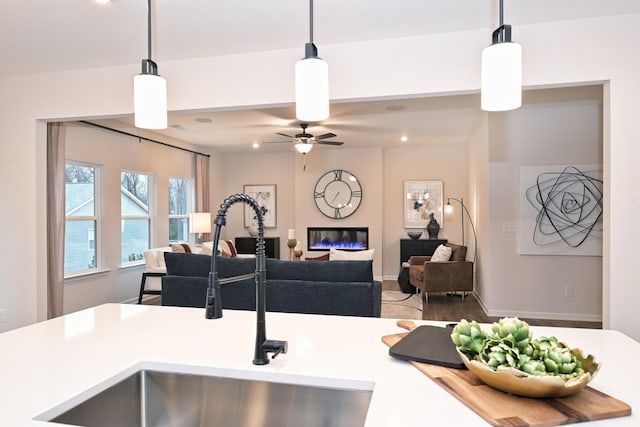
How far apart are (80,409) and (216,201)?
7646mm

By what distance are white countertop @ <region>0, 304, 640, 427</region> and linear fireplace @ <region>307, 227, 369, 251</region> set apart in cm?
621

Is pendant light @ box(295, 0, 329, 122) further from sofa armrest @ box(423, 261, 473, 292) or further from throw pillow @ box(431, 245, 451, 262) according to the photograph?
throw pillow @ box(431, 245, 451, 262)

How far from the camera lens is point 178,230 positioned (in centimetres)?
724

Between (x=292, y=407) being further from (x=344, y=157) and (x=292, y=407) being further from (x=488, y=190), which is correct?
(x=344, y=157)

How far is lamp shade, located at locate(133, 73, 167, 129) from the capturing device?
1.34 meters

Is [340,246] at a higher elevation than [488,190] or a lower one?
lower

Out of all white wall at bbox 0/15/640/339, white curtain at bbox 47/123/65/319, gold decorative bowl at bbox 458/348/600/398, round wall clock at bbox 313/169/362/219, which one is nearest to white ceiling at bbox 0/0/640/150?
white wall at bbox 0/15/640/339

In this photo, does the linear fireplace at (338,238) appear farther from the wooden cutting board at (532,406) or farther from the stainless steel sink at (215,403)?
the wooden cutting board at (532,406)

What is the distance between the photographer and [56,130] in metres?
4.15

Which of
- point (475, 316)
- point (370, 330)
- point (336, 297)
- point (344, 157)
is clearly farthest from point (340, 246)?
point (370, 330)

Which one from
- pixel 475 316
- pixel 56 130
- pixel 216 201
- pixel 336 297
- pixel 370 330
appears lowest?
pixel 475 316

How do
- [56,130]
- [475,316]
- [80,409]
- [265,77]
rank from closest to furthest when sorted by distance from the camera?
[80,409]
[265,77]
[56,130]
[475,316]

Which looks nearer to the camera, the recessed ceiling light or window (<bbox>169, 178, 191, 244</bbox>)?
the recessed ceiling light

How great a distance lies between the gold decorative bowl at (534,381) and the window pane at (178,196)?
671 cm
